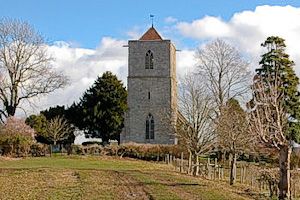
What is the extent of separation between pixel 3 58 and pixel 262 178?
42478 millimetres

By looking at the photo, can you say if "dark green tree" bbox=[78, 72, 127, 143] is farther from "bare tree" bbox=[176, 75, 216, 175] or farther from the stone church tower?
"bare tree" bbox=[176, 75, 216, 175]

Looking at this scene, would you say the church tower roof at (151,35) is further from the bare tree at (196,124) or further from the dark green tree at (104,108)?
the bare tree at (196,124)

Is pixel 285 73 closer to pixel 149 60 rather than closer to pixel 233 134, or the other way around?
pixel 233 134

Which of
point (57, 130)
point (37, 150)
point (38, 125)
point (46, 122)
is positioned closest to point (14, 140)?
point (37, 150)

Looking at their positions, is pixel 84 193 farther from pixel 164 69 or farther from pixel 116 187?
pixel 164 69

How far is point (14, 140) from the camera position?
6419 cm

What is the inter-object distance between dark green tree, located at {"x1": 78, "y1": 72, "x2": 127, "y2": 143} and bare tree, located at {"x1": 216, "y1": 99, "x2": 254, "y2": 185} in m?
35.7

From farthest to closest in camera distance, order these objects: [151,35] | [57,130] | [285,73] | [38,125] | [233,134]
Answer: [151,35]
[38,125]
[57,130]
[285,73]
[233,134]

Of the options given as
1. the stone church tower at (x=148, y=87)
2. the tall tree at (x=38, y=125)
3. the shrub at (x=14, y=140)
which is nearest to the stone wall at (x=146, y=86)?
the stone church tower at (x=148, y=87)

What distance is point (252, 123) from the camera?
3384 cm

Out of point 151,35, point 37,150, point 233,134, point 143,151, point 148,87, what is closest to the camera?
point 233,134

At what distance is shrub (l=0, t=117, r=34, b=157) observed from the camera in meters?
64.2

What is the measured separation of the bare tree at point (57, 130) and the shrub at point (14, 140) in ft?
34.1

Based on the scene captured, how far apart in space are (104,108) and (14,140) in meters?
20.2
